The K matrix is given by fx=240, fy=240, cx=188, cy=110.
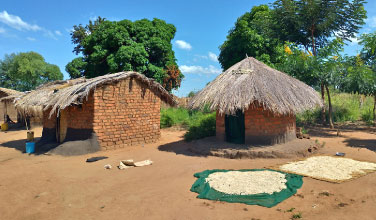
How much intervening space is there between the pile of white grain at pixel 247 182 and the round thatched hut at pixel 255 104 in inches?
86.1

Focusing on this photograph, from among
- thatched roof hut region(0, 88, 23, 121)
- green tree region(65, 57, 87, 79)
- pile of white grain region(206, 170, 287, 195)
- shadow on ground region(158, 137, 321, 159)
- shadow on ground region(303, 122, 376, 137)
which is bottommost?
pile of white grain region(206, 170, 287, 195)

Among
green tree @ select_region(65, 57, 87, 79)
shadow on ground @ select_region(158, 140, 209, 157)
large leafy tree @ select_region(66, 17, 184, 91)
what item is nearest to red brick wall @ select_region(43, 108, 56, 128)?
shadow on ground @ select_region(158, 140, 209, 157)

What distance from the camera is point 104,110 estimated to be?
8039 millimetres

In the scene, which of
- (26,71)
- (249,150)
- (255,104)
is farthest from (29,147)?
(26,71)

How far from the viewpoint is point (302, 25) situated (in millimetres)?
13281

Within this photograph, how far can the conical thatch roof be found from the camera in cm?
700

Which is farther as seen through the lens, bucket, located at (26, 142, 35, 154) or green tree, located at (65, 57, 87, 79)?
green tree, located at (65, 57, 87, 79)

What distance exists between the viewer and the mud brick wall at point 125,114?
7988 mm

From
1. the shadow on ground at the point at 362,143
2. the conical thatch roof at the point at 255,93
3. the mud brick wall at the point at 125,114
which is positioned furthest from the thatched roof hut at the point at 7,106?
the shadow on ground at the point at 362,143

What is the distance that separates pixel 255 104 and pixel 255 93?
0.42 m

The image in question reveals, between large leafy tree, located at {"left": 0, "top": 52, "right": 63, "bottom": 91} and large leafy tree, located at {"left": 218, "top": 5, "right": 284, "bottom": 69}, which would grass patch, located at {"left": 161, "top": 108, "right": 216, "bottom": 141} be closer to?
large leafy tree, located at {"left": 218, "top": 5, "right": 284, "bottom": 69}

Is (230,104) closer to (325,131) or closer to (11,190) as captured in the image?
(11,190)

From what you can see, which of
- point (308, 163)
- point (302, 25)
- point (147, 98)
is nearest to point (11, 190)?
point (147, 98)

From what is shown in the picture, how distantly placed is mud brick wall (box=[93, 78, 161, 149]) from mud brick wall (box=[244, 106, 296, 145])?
152 inches
